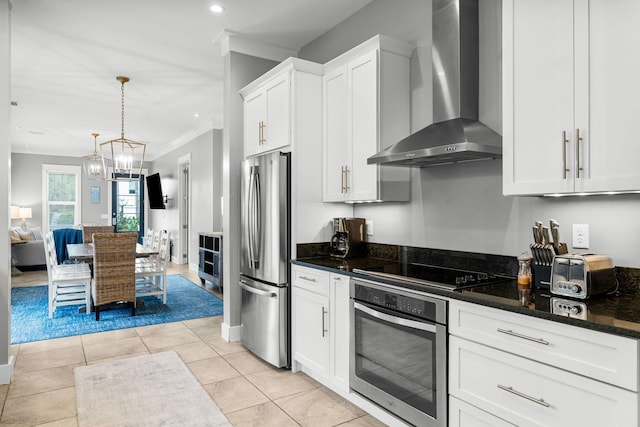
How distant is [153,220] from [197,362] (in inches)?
337

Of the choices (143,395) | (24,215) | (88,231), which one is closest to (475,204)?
(143,395)

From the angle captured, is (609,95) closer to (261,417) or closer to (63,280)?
(261,417)

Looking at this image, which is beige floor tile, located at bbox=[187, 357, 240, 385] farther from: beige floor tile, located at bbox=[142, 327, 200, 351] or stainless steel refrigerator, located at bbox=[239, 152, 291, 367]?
beige floor tile, located at bbox=[142, 327, 200, 351]

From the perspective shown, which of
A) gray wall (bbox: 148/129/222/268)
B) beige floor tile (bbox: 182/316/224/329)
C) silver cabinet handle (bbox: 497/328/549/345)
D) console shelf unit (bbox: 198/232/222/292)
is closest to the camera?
silver cabinet handle (bbox: 497/328/549/345)

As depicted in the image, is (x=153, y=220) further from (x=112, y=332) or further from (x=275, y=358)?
(x=275, y=358)

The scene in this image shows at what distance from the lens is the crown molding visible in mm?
3914

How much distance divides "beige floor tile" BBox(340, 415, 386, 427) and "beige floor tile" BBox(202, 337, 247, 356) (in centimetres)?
154

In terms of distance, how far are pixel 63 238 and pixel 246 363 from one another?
591 cm

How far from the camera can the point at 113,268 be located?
15.2ft

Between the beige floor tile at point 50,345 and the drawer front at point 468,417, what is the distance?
343cm

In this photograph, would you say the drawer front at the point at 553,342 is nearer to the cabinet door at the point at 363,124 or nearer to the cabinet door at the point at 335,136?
the cabinet door at the point at 363,124

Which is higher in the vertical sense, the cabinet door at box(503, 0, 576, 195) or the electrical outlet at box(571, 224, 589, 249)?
the cabinet door at box(503, 0, 576, 195)

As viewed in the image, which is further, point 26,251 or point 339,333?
point 26,251

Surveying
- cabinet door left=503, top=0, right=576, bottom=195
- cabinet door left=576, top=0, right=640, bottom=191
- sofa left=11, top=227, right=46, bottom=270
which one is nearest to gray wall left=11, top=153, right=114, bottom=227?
sofa left=11, top=227, right=46, bottom=270
